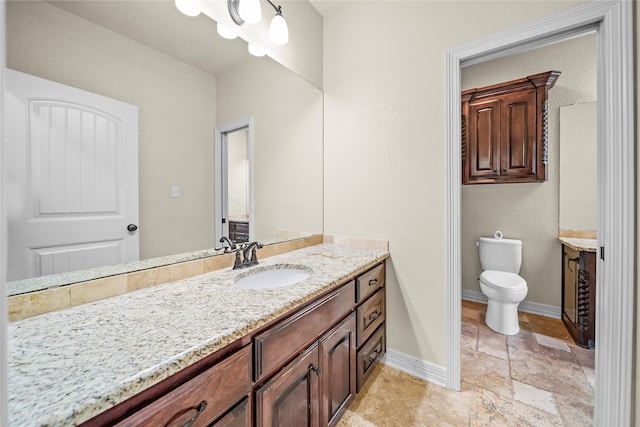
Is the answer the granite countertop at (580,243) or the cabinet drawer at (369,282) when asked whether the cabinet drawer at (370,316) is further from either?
the granite countertop at (580,243)

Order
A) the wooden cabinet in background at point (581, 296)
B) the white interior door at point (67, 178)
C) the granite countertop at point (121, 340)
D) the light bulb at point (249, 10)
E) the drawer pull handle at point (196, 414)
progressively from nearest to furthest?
the granite countertop at point (121, 340)
the drawer pull handle at point (196, 414)
the white interior door at point (67, 178)
the light bulb at point (249, 10)
the wooden cabinet in background at point (581, 296)

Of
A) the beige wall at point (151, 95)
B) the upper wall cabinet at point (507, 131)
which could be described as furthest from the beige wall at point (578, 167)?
the beige wall at point (151, 95)

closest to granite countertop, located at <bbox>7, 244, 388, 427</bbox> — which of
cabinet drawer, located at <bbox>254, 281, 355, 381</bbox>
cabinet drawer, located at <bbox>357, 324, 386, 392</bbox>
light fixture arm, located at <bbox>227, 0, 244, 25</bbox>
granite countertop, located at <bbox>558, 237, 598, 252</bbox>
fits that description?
cabinet drawer, located at <bbox>254, 281, 355, 381</bbox>

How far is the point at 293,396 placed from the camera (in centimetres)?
96

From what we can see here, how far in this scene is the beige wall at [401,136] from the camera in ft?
5.16

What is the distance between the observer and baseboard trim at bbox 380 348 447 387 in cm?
162

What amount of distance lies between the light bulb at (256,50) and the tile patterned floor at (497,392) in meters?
2.08

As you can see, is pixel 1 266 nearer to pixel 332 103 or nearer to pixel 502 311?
pixel 332 103

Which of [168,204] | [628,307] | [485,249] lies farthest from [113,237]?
[485,249]

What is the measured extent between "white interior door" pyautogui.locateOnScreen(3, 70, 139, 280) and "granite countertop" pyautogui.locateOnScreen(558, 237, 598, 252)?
9.29ft

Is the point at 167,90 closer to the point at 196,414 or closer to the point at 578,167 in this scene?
the point at 196,414

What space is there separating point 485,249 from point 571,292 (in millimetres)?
702

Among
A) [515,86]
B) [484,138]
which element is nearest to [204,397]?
[484,138]

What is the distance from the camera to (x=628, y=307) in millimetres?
1119
